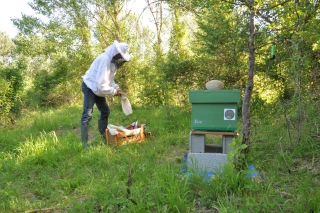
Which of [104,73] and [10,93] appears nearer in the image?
[104,73]

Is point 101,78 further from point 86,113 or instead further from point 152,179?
point 152,179

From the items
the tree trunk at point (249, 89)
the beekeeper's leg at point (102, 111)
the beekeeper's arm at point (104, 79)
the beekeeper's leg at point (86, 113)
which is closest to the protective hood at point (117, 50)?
the beekeeper's arm at point (104, 79)

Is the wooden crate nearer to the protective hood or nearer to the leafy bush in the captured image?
the protective hood

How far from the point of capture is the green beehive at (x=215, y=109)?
9.30ft

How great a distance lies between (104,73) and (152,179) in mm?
1965

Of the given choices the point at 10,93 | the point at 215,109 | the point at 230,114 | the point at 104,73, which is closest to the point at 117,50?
the point at 104,73

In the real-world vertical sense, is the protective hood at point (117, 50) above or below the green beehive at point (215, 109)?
above

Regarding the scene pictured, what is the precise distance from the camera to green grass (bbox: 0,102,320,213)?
2041 mm

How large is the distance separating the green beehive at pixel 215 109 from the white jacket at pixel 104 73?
155cm

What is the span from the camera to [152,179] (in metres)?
2.58

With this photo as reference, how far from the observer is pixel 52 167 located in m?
3.26

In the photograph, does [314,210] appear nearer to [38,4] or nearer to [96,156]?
[96,156]

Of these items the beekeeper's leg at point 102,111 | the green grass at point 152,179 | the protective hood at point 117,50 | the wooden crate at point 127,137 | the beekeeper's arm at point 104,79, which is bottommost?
the green grass at point 152,179

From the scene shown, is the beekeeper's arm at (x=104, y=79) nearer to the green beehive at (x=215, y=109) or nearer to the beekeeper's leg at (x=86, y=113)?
the beekeeper's leg at (x=86, y=113)
